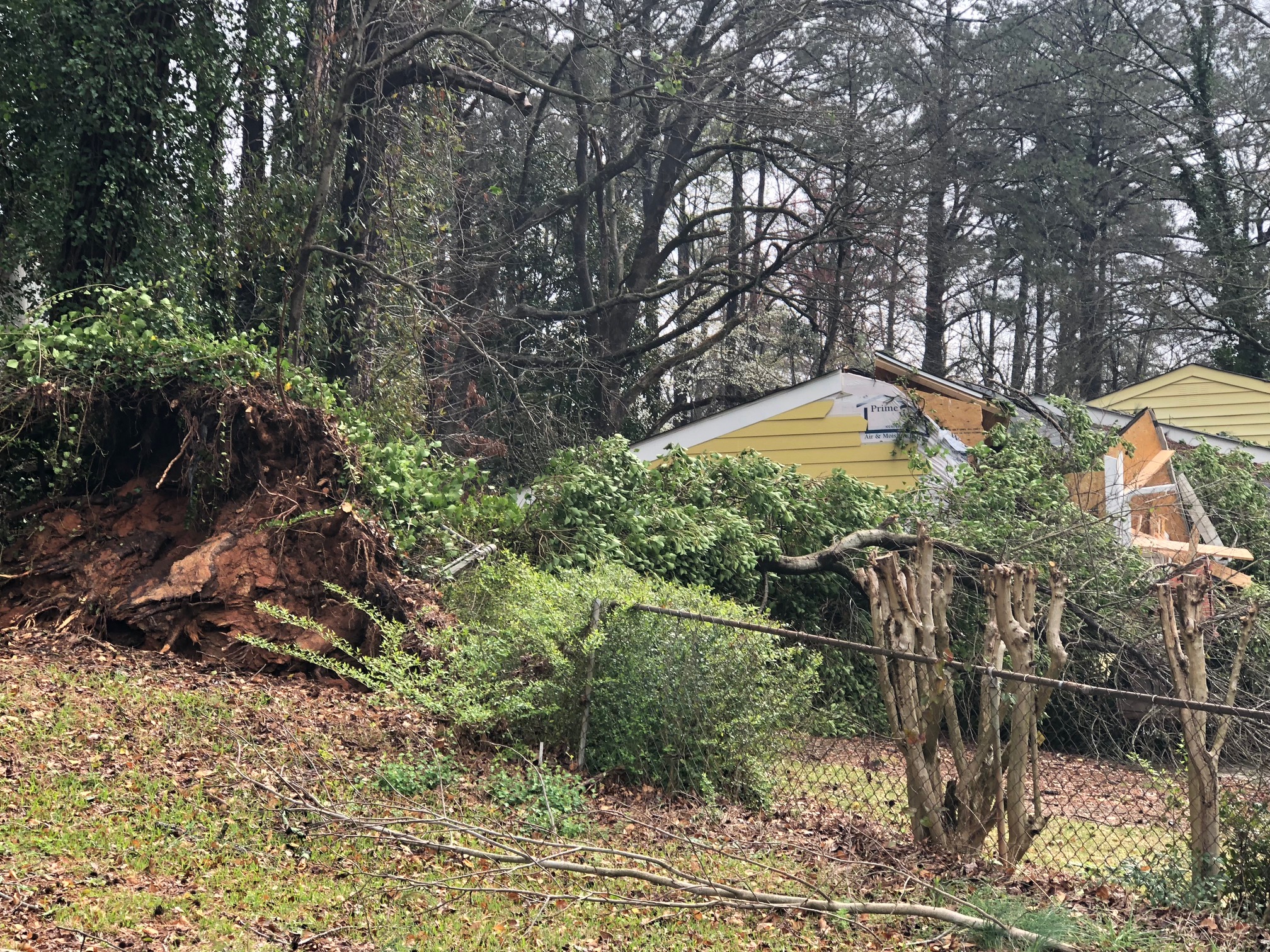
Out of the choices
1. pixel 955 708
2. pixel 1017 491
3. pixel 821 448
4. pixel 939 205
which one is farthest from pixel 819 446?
pixel 939 205

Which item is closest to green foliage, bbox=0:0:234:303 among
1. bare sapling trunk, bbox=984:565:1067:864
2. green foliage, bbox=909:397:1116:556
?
green foliage, bbox=909:397:1116:556

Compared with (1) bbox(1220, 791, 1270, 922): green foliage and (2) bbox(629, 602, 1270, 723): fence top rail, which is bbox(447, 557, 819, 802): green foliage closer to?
(2) bbox(629, 602, 1270, 723): fence top rail

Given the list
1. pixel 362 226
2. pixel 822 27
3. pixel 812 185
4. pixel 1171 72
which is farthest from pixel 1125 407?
pixel 362 226

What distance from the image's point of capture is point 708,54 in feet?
63.4

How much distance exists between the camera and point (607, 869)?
482cm

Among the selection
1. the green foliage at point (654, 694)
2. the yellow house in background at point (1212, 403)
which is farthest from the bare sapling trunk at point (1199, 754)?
the yellow house in background at point (1212, 403)

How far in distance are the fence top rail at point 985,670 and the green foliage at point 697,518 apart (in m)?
2.51

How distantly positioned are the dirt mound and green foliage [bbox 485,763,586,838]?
221 centimetres

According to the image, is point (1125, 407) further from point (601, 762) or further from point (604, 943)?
point (604, 943)

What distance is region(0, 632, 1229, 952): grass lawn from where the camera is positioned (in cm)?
431

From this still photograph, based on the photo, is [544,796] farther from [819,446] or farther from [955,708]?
[819,446]

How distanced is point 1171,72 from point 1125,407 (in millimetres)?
12229

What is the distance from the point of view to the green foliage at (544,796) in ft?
18.8

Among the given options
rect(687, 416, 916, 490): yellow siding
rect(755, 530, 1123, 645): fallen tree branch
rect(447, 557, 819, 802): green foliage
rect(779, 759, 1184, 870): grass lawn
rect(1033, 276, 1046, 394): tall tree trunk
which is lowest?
rect(779, 759, 1184, 870): grass lawn
